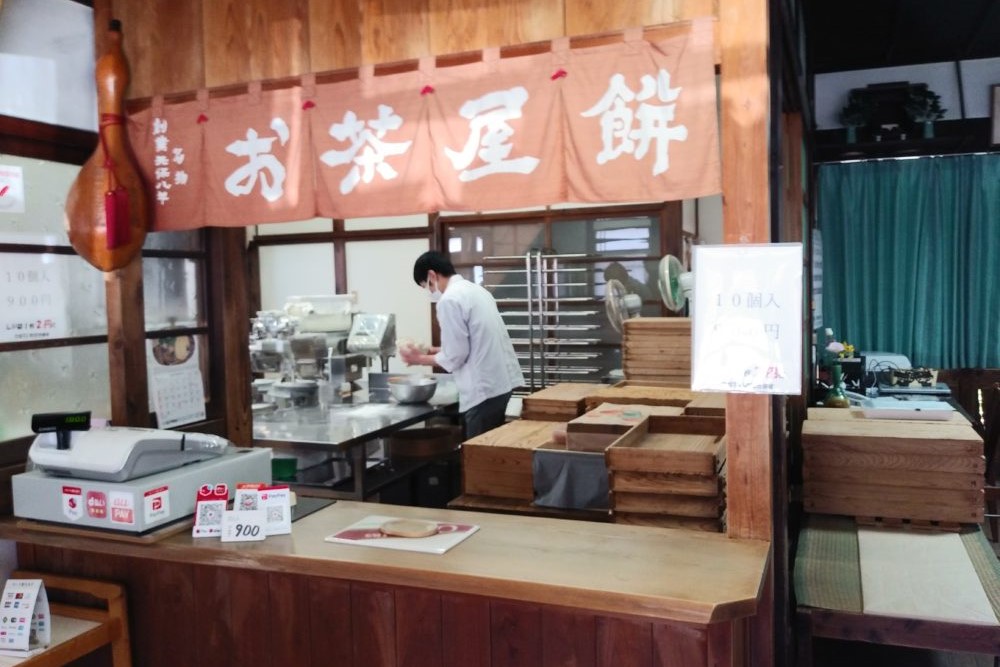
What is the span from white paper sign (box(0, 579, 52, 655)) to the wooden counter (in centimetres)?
17

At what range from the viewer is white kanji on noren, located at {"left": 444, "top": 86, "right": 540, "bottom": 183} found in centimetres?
267

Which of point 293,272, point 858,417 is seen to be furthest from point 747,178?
point 293,272

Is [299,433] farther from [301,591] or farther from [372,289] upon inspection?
[372,289]

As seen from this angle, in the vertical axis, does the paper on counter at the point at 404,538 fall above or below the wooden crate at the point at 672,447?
below

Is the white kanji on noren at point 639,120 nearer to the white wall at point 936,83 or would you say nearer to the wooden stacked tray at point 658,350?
the wooden stacked tray at point 658,350

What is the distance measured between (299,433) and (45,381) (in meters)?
1.84

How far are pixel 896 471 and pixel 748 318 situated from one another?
2.11 meters

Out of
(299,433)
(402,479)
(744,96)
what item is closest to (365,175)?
(744,96)

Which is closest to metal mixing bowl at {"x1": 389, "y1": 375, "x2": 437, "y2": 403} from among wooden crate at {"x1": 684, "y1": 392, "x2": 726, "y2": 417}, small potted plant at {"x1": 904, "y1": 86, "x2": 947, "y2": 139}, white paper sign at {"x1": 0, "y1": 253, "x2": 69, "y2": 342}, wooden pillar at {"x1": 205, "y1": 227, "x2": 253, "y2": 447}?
wooden pillar at {"x1": 205, "y1": 227, "x2": 253, "y2": 447}

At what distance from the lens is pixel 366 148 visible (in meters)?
2.90

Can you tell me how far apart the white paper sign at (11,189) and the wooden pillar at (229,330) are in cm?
92

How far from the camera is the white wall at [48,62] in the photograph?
3035 mm

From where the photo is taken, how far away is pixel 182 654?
9.86 feet

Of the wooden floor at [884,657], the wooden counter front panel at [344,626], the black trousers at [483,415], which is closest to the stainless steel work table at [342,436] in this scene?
the black trousers at [483,415]
